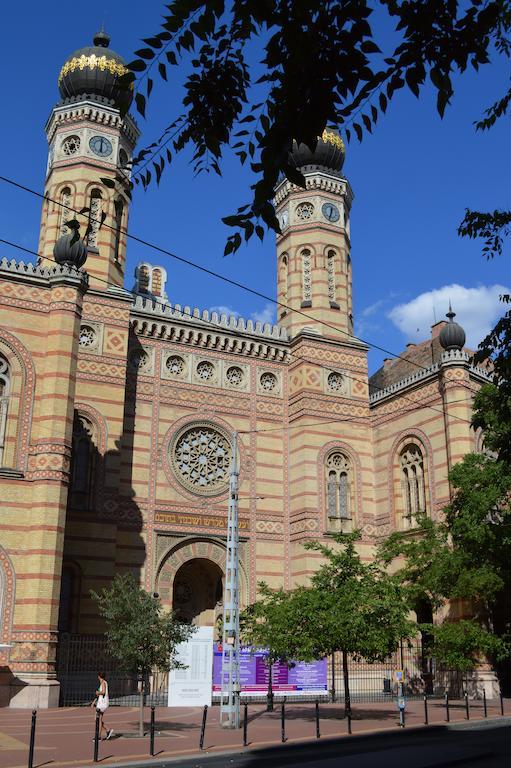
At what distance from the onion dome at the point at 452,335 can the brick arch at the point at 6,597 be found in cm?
1604

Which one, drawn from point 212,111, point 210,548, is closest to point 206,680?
point 210,548

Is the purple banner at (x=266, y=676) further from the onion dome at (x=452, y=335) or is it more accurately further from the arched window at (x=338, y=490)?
the onion dome at (x=452, y=335)

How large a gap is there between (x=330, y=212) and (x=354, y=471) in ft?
35.9

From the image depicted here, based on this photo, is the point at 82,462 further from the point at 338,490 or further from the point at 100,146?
the point at 100,146

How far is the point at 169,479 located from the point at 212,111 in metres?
22.1

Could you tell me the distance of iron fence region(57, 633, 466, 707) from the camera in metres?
21.2

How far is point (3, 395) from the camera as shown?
69.2ft

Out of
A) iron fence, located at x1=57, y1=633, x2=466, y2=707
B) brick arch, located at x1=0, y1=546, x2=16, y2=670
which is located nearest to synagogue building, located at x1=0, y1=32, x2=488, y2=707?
iron fence, located at x1=57, y1=633, x2=466, y2=707

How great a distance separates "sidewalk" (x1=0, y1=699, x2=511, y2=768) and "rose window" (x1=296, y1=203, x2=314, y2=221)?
18914 millimetres

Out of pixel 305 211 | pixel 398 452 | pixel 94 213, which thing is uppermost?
pixel 305 211

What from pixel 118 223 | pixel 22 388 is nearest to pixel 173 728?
pixel 22 388

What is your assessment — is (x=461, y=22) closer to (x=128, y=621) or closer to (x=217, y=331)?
(x=128, y=621)

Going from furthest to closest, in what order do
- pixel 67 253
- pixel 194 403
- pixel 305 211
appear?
1. pixel 305 211
2. pixel 194 403
3. pixel 67 253

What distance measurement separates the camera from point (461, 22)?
15.6ft
